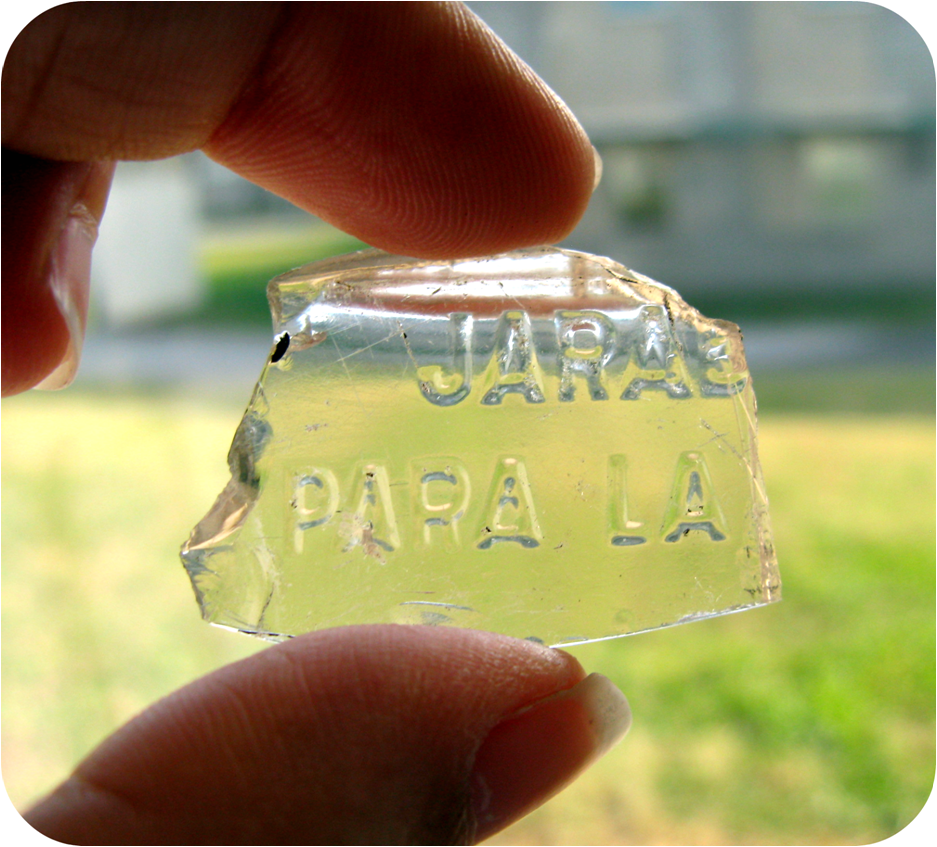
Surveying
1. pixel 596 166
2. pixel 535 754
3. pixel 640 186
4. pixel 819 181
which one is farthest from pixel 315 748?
pixel 819 181

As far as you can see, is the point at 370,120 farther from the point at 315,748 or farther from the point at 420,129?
the point at 315,748

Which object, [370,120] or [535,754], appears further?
[370,120]

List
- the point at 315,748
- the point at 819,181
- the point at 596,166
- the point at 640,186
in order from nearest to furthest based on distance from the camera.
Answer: the point at 315,748 → the point at 596,166 → the point at 640,186 → the point at 819,181

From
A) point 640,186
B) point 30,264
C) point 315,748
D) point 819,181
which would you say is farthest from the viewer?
point 819,181

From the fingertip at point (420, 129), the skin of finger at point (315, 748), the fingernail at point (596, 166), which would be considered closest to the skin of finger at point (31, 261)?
the fingertip at point (420, 129)

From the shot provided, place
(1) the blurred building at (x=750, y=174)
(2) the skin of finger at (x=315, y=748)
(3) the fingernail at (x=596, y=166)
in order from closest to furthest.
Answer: (2) the skin of finger at (x=315, y=748) < (3) the fingernail at (x=596, y=166) < (1) the blurred building at (x=750, y=174)

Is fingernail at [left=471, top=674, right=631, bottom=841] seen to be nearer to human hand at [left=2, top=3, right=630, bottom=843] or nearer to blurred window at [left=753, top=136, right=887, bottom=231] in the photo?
human hand at [left=2, top=3, right=630, bottom=843]

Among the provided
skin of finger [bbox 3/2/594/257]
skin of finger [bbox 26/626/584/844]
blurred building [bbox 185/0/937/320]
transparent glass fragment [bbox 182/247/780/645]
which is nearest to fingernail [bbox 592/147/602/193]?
skin of finger [bbox 3/2/594/257]

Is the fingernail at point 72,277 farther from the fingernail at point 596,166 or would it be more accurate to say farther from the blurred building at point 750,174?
the blurred building at point 750,174

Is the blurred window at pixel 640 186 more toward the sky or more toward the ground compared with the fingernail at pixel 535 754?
more toward the sky
